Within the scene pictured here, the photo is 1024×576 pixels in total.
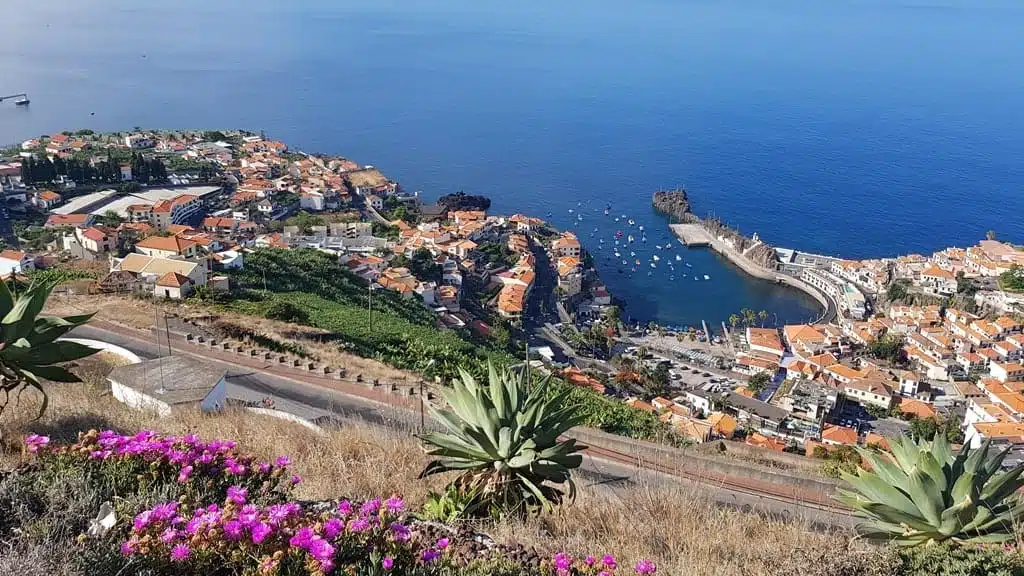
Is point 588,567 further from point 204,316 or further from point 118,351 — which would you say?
point 204,316

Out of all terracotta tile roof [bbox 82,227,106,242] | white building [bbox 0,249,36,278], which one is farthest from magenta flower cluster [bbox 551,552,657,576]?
terracotta tile roof [bbox 82,227,106,242]

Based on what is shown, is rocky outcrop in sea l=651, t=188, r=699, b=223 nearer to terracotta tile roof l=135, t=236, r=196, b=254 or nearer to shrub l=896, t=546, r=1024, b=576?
terracotta tile roof l=135, t=236, r=196, b=254

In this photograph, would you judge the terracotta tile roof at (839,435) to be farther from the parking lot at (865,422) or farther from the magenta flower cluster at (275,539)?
the magenta flower cluster at (275,539)

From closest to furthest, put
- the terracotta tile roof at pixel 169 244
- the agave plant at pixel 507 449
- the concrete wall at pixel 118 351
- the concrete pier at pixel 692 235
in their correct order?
1. the agave plant at pixel 507 449
2. the concrete wall at pixel 118 351
3. the terracotta tile roof at pixel 169 244
4. the concrete pier at pixel 692 235

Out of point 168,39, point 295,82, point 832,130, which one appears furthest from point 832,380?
point 168,39

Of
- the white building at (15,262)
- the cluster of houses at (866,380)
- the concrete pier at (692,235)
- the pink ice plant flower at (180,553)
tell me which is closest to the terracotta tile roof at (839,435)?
the cluster of houses at (866,380)

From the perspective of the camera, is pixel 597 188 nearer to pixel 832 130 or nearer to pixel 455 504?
pixel 832 130
